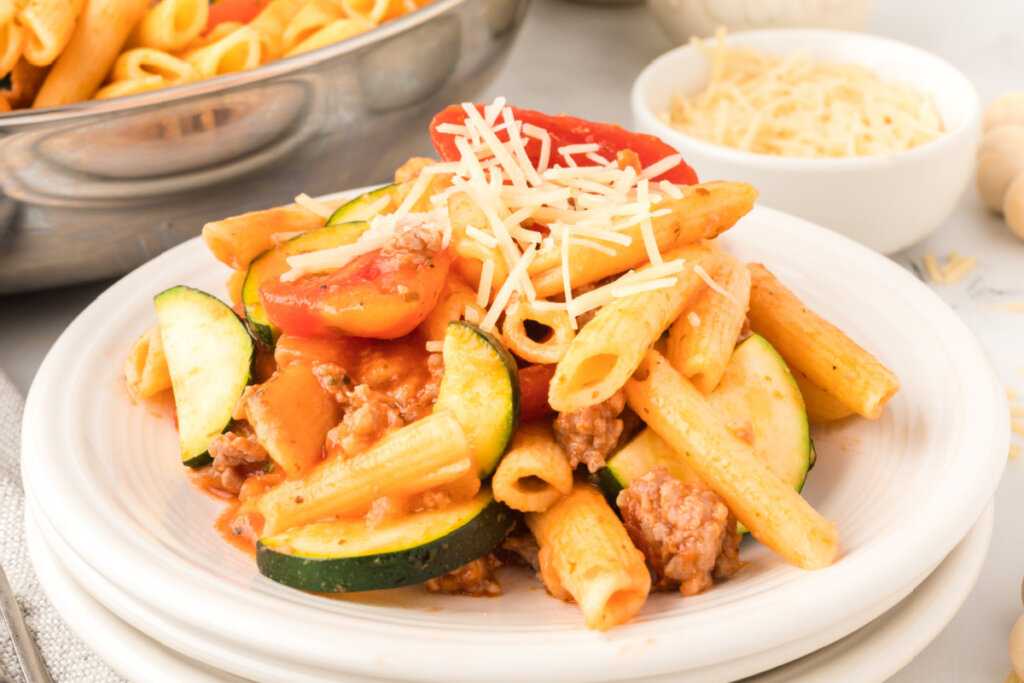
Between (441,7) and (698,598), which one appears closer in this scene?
(698,598)

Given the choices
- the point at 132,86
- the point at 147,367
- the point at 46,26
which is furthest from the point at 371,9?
the point at 147,367

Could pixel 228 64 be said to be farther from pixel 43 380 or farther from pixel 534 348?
pixel 534 348

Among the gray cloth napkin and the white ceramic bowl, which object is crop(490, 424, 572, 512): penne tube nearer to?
the gray cloth napkin

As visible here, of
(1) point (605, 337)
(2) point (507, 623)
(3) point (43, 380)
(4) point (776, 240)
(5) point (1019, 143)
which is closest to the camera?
(2) point (507, 623)

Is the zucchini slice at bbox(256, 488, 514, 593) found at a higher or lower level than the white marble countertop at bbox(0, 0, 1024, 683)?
higher

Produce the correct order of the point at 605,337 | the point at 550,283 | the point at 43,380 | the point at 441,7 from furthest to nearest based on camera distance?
the point at 441,7 → the point at 43,380 → the point at 550,283 → the point at 605,337

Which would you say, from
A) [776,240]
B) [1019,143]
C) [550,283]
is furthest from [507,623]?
[1019,143]

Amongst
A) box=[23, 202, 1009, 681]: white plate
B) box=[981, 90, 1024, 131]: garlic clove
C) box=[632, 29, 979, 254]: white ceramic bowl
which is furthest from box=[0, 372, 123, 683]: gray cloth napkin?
box=[981, 90, 1024, 131]: garlic clove
